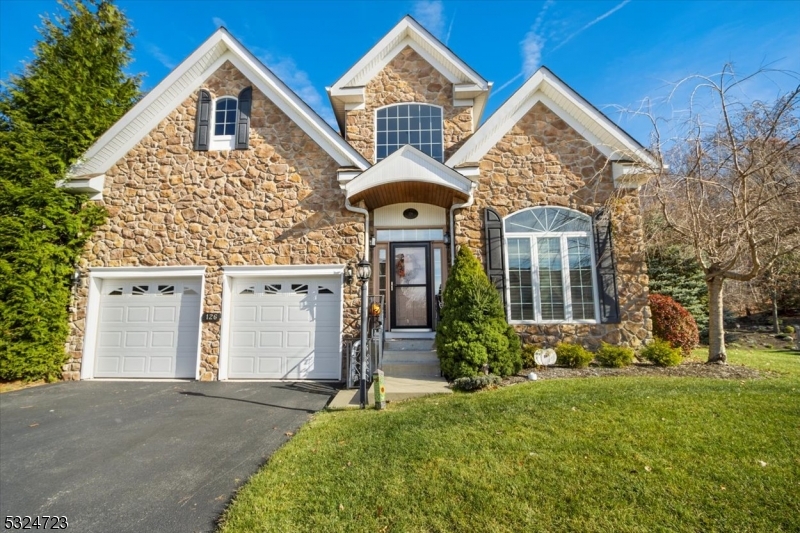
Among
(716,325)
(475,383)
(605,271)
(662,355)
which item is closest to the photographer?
(475,383)

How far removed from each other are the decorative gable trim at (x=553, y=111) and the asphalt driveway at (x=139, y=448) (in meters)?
6.36

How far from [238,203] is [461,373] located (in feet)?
20.8

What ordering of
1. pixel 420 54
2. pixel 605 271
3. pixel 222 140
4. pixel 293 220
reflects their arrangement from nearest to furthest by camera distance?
pixel 605 271, pixel 293 220, pixel 222 140, pixel 420 54

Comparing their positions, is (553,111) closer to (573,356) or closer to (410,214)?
(410,214)

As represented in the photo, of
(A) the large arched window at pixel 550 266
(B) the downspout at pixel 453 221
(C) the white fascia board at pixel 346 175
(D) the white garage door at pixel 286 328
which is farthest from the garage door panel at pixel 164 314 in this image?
(A) the large arched window at pixel 550 266

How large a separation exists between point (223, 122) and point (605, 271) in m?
9.72

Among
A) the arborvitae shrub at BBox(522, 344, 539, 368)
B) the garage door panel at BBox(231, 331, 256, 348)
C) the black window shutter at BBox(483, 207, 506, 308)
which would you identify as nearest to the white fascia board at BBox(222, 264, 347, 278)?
the garage door panel at BBox(231, 331, 256, 348)

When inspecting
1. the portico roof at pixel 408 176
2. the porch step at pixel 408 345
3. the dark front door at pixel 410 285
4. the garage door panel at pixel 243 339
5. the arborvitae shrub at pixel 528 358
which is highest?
the portico roof at pixel 408 176

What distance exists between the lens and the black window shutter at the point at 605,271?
7961 millimetres

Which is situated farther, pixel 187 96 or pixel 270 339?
pixel 187 96

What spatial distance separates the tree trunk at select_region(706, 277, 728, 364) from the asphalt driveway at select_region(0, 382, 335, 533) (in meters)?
7.67

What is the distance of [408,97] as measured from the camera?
9.77 metres

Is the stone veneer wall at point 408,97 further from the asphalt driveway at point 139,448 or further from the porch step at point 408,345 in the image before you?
the asphalt driveway at point 139,448

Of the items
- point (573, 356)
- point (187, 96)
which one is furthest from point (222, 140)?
point (573, 356)
